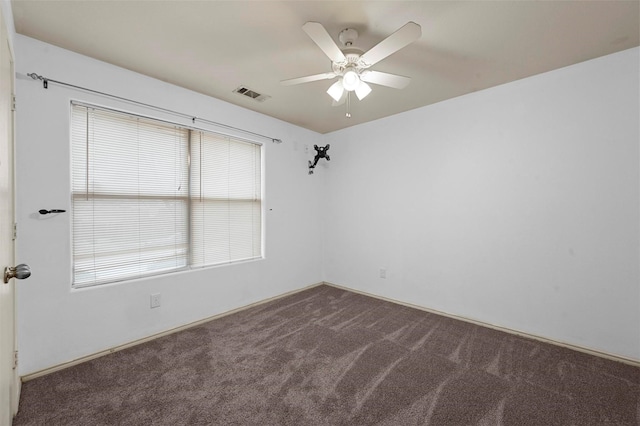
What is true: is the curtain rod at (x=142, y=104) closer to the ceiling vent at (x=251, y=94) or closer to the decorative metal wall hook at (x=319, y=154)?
the ceiling vent at (x=251, y=94)

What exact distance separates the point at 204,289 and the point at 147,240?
0.78 metres

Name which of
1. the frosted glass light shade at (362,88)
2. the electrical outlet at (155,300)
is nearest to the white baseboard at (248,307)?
the electrical outlet at (155,300)

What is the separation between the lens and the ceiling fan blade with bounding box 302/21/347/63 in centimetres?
154

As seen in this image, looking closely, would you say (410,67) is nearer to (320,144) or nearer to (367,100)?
(367,100)

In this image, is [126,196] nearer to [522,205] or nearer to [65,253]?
[65,253]

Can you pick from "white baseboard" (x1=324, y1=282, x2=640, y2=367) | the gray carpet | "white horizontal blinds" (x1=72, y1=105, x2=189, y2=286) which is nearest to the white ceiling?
"white horizontal blinds" (x1=72, y1=105, x2=189, y2=286)

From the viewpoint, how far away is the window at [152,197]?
232cm

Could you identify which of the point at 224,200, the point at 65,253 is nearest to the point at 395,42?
the point at 224,200

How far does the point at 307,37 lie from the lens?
2035 mm

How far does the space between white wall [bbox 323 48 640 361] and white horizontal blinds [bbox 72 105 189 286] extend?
8.08 feet

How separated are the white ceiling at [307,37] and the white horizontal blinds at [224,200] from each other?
2.44ft

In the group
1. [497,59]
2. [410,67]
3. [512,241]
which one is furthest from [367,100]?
[512,241]

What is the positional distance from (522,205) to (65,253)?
4.05 metres

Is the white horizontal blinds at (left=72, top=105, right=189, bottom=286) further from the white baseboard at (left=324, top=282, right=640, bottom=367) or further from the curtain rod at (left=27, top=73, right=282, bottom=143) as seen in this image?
the white baseboard at (left=324, top=282, right=640, bottom=367)
